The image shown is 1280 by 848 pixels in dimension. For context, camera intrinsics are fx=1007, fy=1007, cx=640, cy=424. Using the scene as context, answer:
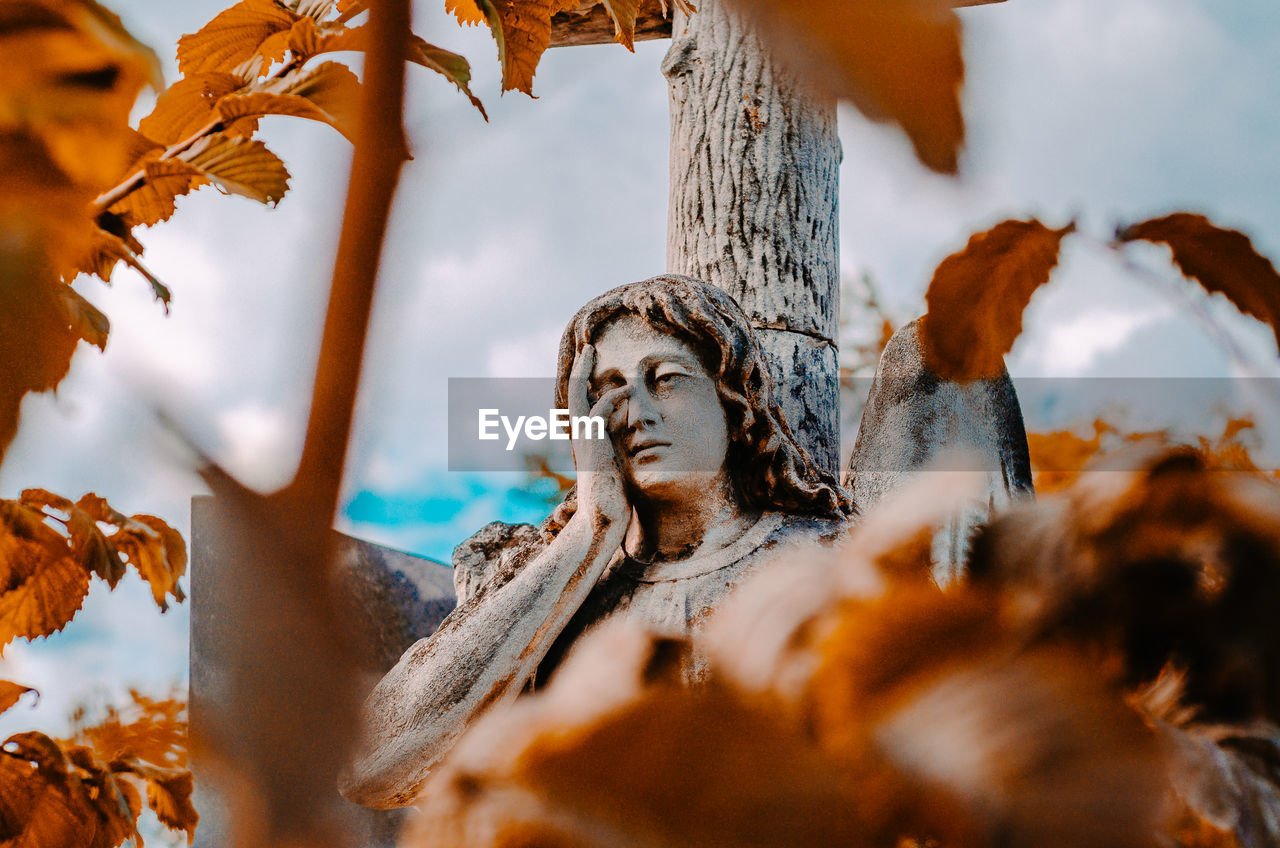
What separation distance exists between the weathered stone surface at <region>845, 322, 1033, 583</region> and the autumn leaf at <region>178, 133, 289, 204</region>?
0.96 meters

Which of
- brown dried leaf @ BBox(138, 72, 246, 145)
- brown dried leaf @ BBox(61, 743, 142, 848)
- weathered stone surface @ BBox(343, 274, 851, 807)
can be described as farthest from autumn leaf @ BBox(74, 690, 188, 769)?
brown dried leaf @ BBox(138, 72, 246, 145)

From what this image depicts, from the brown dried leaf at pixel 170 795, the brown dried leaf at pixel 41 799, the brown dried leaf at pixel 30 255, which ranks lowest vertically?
the brown dried leaf at pixel 170 795

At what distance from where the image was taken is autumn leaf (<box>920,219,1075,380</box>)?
1.28 ft

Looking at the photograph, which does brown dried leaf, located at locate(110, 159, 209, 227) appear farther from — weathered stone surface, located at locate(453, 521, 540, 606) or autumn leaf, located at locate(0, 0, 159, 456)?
weathered stone surface, located at locate(453, 521, 540, 606)

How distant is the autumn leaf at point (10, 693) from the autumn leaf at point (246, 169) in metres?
0.77

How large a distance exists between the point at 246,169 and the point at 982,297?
0.53 metres

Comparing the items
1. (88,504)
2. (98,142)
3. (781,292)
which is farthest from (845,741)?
(781,292)

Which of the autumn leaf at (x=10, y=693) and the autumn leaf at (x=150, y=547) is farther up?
the autumn leaf at (x=150, y=547)

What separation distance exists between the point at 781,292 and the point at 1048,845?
229 centimetres

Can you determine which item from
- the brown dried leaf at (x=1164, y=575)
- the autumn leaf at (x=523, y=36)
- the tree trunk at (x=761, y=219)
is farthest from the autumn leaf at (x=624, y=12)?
the tree trunk at (x=761, y=219)

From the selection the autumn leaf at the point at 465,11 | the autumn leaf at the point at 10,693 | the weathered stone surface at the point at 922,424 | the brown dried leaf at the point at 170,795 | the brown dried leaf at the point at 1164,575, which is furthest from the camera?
the weathered stone surface at the point at 922,424

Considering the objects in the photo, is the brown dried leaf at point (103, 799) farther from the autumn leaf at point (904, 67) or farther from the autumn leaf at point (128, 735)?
the autumn leaf at point (904, 67)

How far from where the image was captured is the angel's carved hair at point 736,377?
1.81 meters

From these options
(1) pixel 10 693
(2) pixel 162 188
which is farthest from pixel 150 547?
(2) pixel 162 188
